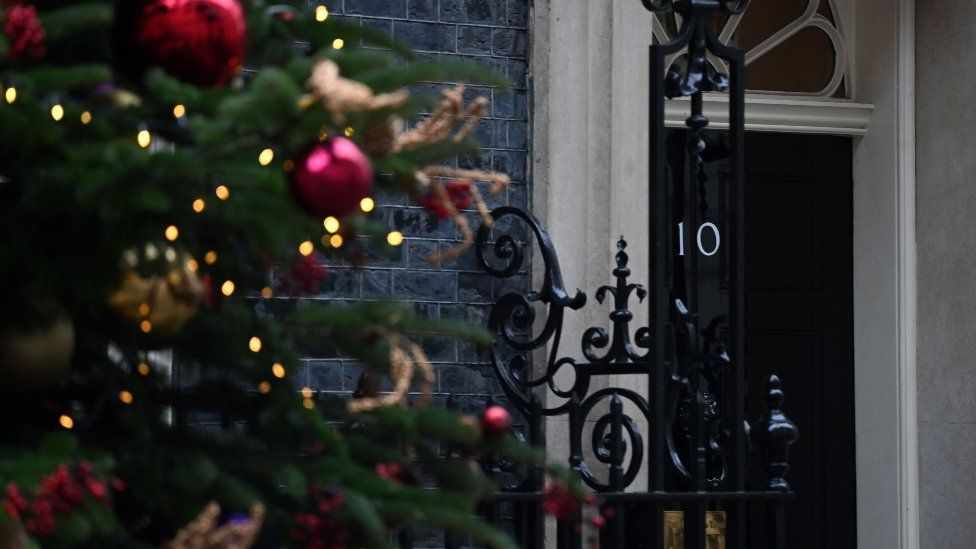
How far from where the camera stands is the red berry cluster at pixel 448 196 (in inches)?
95.8

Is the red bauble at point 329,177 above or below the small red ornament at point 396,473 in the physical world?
above

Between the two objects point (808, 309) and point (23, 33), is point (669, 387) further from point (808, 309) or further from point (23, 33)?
point (23, 33)

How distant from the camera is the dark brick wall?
236 inches

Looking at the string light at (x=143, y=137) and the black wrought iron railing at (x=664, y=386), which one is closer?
the string light at (x=143, y=137)

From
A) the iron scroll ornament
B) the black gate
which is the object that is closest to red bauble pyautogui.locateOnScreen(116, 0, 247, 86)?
the black gate

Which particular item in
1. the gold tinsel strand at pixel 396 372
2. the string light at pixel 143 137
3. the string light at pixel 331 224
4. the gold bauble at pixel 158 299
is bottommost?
the gold tinsel strand at pixel 396 372

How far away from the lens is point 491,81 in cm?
231

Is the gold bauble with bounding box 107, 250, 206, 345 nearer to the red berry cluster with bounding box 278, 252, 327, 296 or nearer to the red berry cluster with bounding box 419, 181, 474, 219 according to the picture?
the red berry cluster with bounding box 278, 252, 327, 296

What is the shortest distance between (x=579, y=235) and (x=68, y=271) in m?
4.20

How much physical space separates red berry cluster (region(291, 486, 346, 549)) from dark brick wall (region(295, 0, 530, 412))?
12.2 feet

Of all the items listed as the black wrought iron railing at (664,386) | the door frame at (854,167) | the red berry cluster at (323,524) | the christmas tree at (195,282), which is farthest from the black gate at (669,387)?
the red berry cluster at (323,524)

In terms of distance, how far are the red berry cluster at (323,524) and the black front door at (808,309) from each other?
533cm

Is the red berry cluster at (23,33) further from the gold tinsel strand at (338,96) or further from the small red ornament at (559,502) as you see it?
the small red ornament at (559,502)

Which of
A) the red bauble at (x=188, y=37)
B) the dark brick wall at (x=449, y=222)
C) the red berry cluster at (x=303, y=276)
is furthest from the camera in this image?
the dark brick wall at (x=449, y=222)
